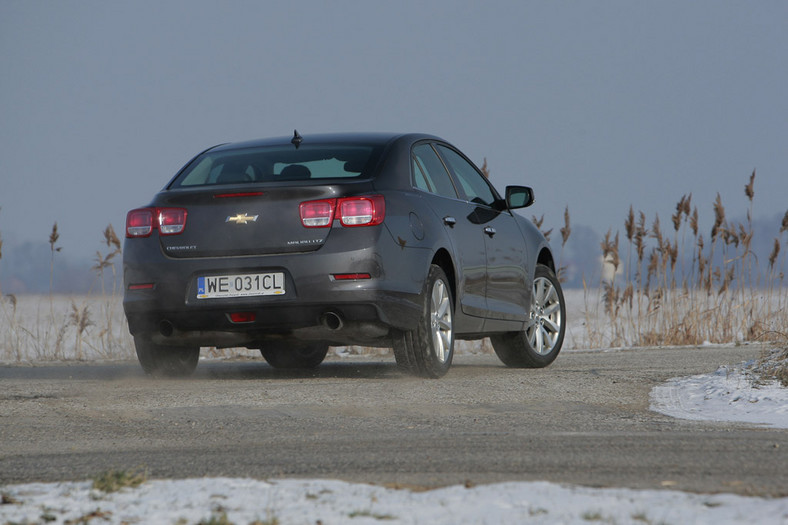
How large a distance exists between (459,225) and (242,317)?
167 cm

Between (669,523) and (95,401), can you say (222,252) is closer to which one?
(95,401)

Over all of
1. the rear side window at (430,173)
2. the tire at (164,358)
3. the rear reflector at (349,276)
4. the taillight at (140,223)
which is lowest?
the tire at (164,358)

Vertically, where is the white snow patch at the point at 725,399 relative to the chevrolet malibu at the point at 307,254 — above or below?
below

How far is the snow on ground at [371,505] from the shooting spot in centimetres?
271

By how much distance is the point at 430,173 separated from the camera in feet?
24.2

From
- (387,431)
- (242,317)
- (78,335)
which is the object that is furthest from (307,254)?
(78,335)

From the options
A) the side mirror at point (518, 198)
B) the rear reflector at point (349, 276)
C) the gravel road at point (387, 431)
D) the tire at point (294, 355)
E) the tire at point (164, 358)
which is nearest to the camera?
the gravel road at point (387, 431)

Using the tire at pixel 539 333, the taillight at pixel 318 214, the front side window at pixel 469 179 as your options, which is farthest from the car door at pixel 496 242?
the taillight at pixel 318 214

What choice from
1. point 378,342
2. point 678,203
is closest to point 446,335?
point 378,342

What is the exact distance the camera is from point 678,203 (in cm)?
1318

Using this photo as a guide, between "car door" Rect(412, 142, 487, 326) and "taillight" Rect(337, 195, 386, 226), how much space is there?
0.65 metres

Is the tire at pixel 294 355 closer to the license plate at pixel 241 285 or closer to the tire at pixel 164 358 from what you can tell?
the tire at pixel 164 358

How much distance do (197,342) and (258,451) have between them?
2841mm

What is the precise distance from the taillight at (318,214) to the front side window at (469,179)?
170 centimetres
